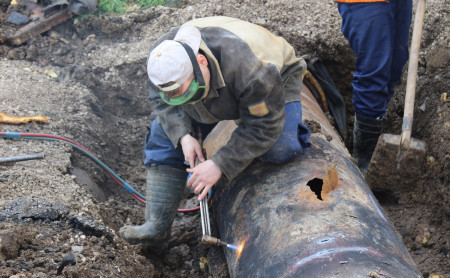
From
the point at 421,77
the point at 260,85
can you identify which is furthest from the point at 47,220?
the point at 421,77

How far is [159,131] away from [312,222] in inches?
48.0

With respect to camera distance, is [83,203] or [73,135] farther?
[73,135]

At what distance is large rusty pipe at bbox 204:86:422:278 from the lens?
1993mm

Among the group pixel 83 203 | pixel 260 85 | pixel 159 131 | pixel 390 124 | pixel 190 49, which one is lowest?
pixel 390 124

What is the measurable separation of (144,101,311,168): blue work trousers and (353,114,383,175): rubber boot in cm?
125

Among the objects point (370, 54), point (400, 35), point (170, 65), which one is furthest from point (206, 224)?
point (400, 35)

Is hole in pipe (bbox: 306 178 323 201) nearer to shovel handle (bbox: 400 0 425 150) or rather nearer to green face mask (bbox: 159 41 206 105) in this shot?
green face mask (bbox: 159 41 206 105)

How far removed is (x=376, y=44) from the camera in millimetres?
3486

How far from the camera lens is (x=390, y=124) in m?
4.42

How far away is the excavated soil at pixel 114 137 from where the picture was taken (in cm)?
250

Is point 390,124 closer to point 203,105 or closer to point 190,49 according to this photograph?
point 203,105

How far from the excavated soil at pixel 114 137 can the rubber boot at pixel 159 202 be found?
16cm

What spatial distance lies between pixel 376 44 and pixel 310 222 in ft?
5.90

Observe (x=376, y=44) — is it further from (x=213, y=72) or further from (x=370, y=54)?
(x=213, y=72)
